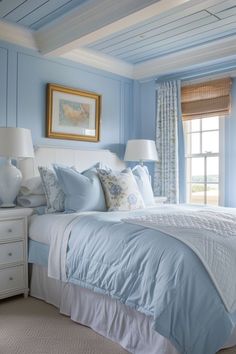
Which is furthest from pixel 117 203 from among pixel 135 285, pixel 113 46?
pixel 113 46

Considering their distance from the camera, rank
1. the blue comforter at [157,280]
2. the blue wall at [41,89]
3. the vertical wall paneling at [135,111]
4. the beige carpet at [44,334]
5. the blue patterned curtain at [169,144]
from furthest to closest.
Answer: the vertical wall paneling at [135,111] < the blue patterned curtain at [169,144] < the blue wall at [41,89] < the beige carpet at [44,334] < the blue comforter at [157,280]

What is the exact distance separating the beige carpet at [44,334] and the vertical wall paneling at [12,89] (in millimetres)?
1736

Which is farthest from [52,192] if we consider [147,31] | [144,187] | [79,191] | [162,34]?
[162,34]

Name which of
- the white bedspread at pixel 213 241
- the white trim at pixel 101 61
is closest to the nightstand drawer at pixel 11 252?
the white bedspread at pixel 213 241

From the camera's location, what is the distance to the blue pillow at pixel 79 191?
2845 millimetres

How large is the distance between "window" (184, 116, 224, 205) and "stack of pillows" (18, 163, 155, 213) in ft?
4.44

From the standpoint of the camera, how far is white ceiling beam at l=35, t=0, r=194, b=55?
2642 millimetres

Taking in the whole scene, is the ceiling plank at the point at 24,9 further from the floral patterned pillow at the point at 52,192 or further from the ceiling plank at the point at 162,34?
the floral patterned pillow at the point at 52,192

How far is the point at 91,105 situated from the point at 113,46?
704 millimetres

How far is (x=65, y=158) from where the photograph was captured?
3781 millimetres

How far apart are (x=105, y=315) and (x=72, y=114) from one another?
2.34 metres

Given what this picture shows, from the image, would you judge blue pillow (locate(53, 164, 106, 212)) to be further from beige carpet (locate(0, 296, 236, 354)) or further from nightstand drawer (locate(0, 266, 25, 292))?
beige carpet (locate(0, 296, 236, 354))

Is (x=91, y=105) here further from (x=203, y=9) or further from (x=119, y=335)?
(x=119, y=335)

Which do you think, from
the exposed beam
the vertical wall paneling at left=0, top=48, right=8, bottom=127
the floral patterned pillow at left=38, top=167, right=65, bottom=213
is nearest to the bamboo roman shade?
the exposed beam
